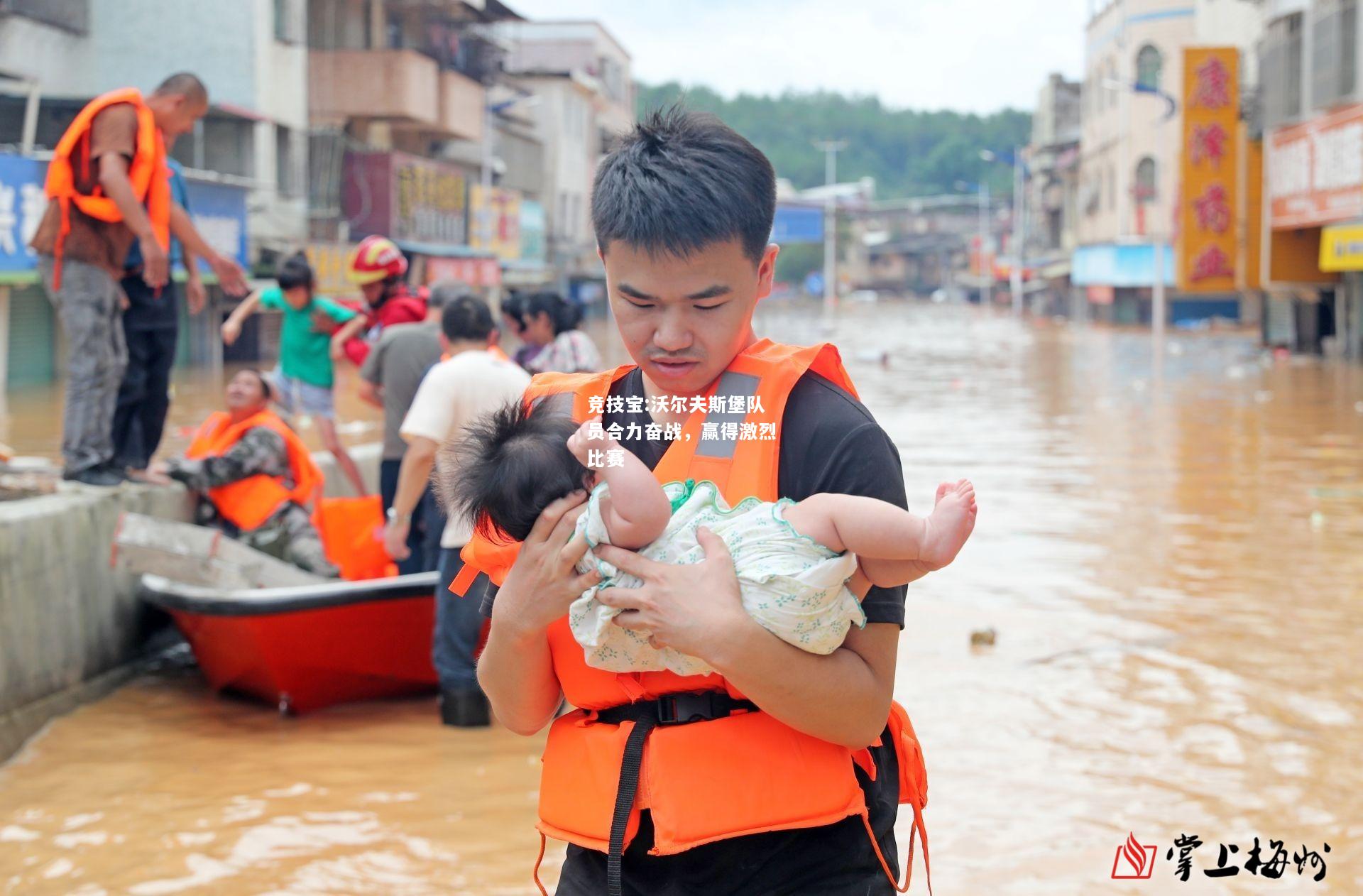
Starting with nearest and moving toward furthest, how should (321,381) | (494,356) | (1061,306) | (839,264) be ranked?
(494,356) < (321,381) < (1061,306) < (839,264)

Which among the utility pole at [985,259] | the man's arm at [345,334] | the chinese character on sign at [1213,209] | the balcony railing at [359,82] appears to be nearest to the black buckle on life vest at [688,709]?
the man's arm at [345,334]

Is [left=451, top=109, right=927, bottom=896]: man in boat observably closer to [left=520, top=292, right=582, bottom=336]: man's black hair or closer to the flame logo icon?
the flame logo icon

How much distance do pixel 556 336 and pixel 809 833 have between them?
6.55 metres

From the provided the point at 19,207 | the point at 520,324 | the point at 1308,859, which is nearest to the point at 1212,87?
the point at 19,207

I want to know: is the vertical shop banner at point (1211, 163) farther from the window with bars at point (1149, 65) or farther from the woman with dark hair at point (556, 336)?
the woman with dark hair at point (556, 336)

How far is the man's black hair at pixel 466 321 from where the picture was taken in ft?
20.1

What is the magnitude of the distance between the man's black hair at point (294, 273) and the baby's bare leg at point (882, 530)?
7.59 metres

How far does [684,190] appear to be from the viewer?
6.56ft

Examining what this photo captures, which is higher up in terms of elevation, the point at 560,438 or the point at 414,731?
the point at 560,438

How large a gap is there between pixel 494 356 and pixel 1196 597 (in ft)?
14.6

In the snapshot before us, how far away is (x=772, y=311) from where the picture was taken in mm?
74812

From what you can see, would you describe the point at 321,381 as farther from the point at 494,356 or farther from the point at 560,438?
the point at 560,438

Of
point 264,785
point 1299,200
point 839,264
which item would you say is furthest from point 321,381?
point 839,264

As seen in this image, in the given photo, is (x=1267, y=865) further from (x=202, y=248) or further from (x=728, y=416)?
(x=202, y=248)
